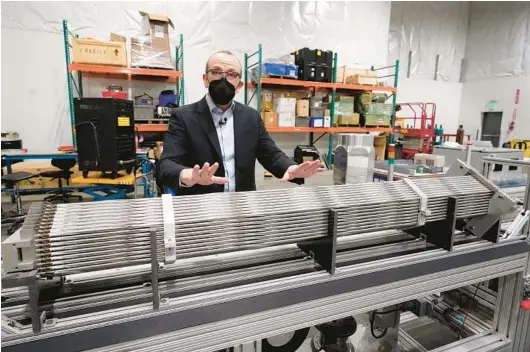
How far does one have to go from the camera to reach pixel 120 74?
473 centimetres

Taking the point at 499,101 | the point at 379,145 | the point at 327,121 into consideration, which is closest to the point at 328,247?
the point at 327,121

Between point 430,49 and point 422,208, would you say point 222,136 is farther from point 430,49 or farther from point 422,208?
point 430,49

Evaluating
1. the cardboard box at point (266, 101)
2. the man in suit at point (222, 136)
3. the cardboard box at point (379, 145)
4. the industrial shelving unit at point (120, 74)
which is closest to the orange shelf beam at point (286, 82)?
the cardboard box at point (266, 101)

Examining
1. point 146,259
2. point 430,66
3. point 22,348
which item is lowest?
point 22,348

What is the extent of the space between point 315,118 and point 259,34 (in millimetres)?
1823

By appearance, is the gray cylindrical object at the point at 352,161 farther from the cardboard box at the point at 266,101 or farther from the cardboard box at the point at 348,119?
the cardboard box at the point at 348,119

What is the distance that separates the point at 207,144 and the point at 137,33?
4.15 meters

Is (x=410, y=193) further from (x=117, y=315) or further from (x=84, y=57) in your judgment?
(x=84, y=57)

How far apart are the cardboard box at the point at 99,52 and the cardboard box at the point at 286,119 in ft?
7.75

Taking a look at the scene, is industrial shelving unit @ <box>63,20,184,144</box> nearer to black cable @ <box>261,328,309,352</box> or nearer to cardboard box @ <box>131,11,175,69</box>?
cardboard box @ <box>131,11,175,69</box>

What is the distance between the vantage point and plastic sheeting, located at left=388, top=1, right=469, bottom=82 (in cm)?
695

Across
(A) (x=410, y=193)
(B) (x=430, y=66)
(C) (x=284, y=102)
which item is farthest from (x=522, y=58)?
(A) (x=410, y=193)

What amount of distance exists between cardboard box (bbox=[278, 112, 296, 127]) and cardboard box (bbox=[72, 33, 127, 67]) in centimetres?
236

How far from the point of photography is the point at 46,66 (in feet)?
14.7
